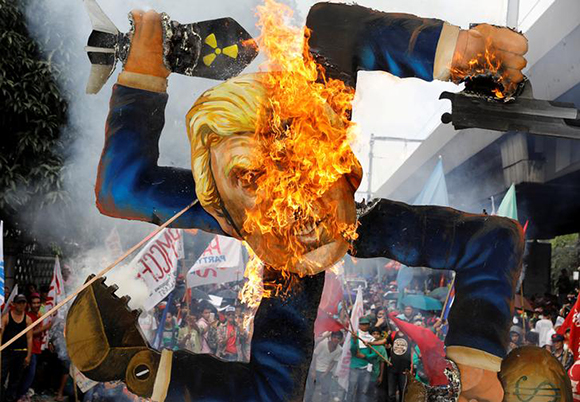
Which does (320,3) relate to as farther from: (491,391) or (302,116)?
(491,391)

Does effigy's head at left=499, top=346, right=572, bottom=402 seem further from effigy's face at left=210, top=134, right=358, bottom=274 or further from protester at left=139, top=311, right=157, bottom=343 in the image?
protester at left=139, top=311, right=157, bottom=343

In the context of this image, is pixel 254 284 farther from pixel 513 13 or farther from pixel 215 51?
pixel 513 13

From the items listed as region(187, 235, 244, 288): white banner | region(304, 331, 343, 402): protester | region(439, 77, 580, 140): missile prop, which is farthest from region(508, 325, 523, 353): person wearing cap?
region(439, 77, 580, 140): missile prop

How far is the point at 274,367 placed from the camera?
3.77 m

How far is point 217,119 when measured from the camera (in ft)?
11.1

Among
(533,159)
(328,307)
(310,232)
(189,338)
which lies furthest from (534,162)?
(310,232)

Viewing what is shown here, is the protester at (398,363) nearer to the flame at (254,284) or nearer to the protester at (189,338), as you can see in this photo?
the protester at (189,338)

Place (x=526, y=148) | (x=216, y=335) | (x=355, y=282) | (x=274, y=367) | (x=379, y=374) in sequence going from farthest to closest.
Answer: (x=355, y=282) < (x=526, y=148) < (x=216, y=335) < (x=379, y=374) < (x=274, y=367)

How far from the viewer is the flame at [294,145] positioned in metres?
3.33

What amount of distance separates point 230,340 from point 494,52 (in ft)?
27.5

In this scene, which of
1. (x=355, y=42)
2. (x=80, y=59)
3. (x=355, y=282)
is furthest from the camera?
(x=355, y=282)

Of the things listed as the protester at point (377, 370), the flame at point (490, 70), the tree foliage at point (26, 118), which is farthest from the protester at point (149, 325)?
the flame at point (490, 70)

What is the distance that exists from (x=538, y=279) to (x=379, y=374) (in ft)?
28.8

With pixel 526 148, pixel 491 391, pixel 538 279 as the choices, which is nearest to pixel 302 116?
pixel 491 391
